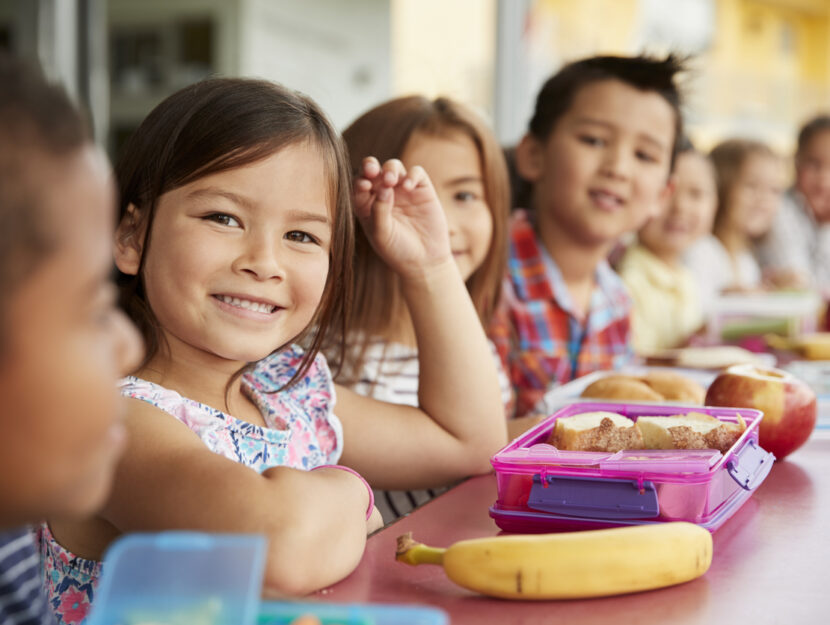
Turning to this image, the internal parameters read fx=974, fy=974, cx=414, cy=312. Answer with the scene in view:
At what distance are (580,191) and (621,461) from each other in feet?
4.35

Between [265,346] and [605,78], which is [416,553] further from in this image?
[605,78]

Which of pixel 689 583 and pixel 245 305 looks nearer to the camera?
pixel 689 583

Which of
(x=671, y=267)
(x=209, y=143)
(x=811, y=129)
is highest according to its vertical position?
(x=209, y=143)

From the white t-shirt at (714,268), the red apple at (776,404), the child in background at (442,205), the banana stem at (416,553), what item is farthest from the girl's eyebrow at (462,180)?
the white t-shirt at (714,268)

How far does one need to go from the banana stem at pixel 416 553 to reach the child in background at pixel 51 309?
0.32m

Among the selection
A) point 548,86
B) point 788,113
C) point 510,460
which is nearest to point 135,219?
point 510,460

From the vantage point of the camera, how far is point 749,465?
969mm

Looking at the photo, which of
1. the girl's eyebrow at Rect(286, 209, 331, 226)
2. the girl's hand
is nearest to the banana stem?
the girl's eyebrow at Rect(286, 209, 331, 226)

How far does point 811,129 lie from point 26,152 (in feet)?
15.8

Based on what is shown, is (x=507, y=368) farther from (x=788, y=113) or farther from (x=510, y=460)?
(x=788, y=113)

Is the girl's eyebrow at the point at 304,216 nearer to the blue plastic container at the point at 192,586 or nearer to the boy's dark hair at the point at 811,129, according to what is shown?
the blue plastic container at the point at 192,586

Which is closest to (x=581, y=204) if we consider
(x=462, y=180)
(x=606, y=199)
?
(x=606, y=199)

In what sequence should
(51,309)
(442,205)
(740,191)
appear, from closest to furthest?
(51,309) < (442,205) < (740,191)

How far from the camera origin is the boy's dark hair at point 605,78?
2074 millimetres
